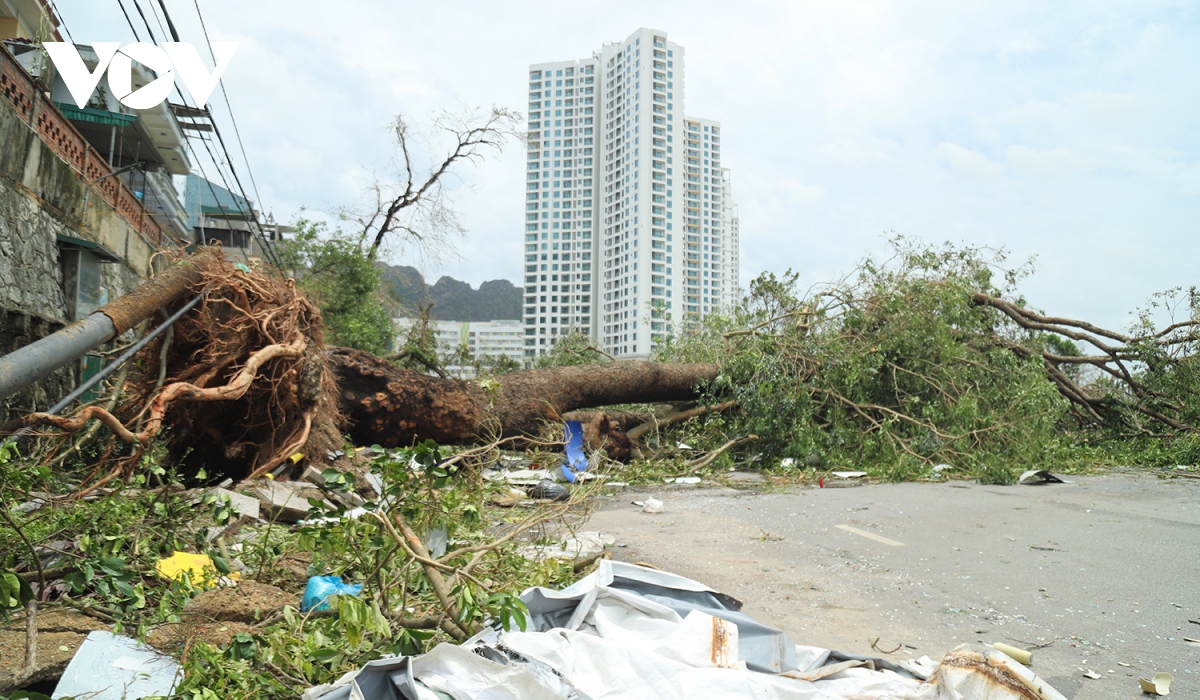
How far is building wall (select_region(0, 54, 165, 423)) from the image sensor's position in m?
6.43

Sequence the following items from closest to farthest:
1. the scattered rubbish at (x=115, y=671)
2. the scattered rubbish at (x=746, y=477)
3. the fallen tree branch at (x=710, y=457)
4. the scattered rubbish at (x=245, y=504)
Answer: the scattered rubbish at (x=115, y=671) < the scattered rubbish at (x=245, y=504) < the scattered rubbish at (x=746, y=477) < the fallen tree branch at (x=710, y=457)

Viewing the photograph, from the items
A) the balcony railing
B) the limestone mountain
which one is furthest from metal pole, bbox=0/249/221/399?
the limestone mountain

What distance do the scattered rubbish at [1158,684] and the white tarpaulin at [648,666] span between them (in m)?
0.46

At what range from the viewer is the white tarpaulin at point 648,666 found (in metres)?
1.86

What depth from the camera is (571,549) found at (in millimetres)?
3885

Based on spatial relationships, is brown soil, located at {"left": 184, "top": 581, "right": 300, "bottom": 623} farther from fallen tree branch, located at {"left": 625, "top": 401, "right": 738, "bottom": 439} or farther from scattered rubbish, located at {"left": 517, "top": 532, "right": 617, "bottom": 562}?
fallen tree branch, located at {"left": 625, "top": 401, "right": 738, "bottom": 439}

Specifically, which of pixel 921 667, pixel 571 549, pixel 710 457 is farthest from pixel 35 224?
pixel 921 667

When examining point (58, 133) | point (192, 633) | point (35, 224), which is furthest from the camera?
point (58, 133)

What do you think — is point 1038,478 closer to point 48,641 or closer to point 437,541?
point 437,541

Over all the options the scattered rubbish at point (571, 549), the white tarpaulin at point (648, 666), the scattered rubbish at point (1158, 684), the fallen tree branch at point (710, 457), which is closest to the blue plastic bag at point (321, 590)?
the white tarpaulin at point (648, 666)

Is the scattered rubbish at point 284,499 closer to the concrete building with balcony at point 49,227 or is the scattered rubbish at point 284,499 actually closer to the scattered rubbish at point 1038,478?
the concrete building with balcony at point 49,227

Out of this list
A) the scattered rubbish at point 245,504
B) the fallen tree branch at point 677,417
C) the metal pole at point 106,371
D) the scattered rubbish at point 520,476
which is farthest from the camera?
the fallen tree branch at point 677,417

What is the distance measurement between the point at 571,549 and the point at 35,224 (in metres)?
7.16

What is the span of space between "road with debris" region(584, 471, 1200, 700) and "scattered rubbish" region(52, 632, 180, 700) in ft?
7.08
